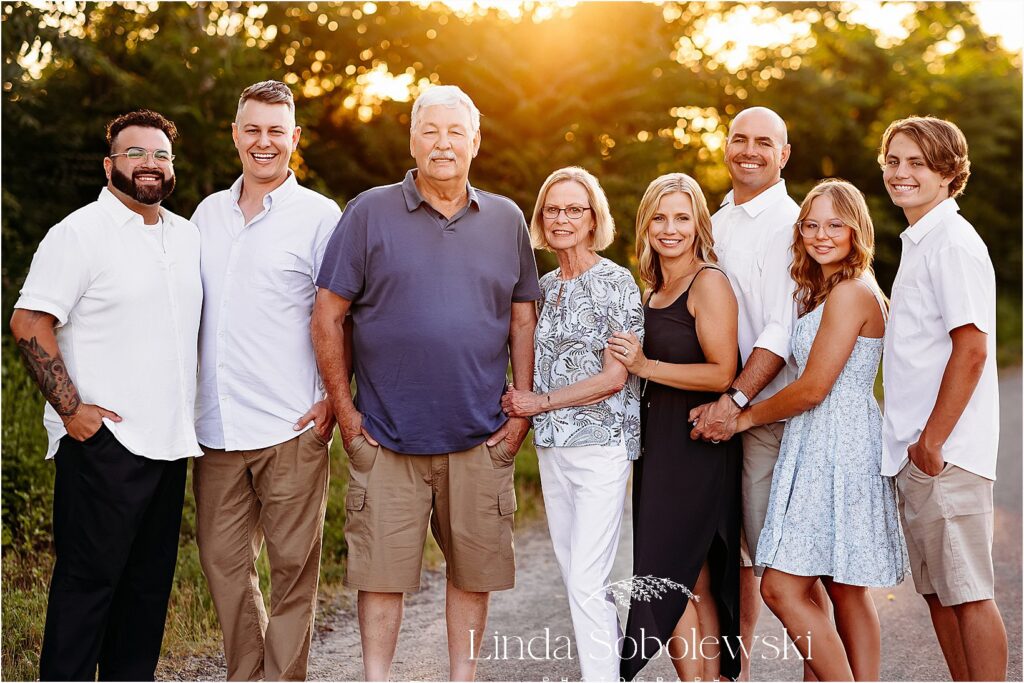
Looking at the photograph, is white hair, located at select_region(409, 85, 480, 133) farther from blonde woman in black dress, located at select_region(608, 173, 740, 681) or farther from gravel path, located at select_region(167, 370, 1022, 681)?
gravel path, located at select_region(167, 370, 1022, 681)

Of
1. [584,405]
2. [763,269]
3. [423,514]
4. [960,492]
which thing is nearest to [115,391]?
[423,514]

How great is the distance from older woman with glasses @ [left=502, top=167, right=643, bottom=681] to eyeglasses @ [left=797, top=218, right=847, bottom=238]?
686 millimetres

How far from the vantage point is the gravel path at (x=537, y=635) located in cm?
450

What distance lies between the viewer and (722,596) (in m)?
3.91

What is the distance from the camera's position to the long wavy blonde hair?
376 cm

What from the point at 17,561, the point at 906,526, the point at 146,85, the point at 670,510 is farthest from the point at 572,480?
the point at 146,85

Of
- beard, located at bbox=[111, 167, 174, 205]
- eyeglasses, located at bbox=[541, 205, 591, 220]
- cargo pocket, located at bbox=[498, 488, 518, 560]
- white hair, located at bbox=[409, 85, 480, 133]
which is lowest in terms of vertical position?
cargo pocket, located at bbox=[498, 488, 518, 560]

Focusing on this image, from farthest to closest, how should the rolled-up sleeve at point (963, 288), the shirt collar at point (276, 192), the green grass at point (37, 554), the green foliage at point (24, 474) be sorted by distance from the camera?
1. the green foliage at point (24, 474)
2. the green grass at point (37, 554)
3. the shirt collar at point (276, 192)
4. the rolled-up sleeve at point (963, 288)

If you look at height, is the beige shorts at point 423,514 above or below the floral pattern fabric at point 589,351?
below

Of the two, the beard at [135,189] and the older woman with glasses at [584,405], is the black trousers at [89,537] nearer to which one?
the beard at [135,189]

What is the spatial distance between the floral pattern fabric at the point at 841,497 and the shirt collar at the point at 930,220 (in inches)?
16.0

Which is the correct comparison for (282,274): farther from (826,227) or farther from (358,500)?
(826,227)

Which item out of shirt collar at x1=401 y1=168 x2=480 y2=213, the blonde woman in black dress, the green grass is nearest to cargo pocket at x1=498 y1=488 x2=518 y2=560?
→ the blonde woman in black dress

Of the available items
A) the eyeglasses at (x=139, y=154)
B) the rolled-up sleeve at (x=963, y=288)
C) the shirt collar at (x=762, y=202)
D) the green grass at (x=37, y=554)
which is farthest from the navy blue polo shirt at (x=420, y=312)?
the green grass at (x=37, y=554)
